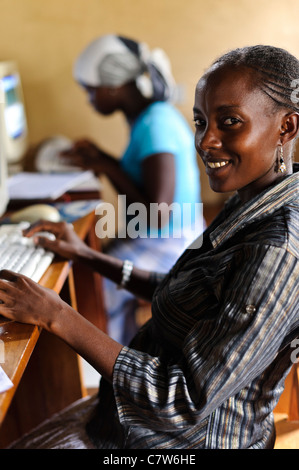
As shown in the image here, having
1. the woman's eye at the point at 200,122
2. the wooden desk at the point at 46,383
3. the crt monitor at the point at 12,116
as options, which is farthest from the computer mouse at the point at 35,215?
the crt monitor at the point at 12,116

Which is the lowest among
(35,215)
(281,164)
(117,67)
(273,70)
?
(35,215)

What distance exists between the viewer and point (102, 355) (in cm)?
84

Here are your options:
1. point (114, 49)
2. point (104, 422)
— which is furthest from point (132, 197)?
point (104, 422)

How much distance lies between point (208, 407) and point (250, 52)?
1.82 ft

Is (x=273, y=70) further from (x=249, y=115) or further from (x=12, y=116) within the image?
(x=12, y=116)

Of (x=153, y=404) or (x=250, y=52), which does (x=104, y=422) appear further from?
(x=250, y=52)

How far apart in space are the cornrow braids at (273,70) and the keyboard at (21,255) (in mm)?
548

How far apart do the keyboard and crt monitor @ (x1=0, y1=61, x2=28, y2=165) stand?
3.94 ft

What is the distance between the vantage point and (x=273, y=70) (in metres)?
0.85

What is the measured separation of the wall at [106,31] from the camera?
305cm

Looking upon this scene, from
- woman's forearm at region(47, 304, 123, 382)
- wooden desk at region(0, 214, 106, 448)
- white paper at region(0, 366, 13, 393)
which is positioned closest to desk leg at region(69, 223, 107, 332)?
wooden desk at region(0, 214, 106, 448)

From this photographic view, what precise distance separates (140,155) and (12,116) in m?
1.00

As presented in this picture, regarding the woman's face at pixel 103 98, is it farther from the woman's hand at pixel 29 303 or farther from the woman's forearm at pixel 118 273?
the woman's hand at pixel 29 303

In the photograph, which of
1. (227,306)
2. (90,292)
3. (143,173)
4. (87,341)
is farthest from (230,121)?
(90,292)
